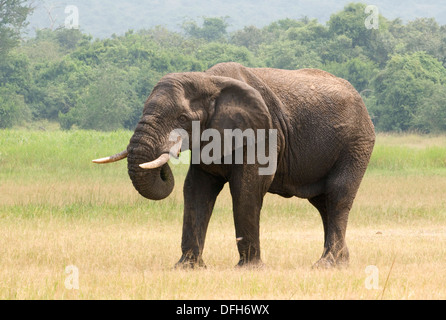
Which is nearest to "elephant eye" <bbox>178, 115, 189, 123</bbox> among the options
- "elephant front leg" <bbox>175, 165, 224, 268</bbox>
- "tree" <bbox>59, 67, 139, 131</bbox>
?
"elephant front leg" <bbox>175, 165, 224, 268</bbox>

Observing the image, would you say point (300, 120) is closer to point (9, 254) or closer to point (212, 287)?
point (212, 287)

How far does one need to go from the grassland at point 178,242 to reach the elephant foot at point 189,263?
0.18 m

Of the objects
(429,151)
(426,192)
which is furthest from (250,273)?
(429,151)

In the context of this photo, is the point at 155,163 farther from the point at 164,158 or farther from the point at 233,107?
the point at 233,107

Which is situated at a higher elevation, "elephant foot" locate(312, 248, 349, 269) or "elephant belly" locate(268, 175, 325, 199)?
"elephant belly" locate(268, 175, 325, 199)

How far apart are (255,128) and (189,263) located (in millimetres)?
1336

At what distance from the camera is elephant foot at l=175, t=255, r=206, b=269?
8.71 meters

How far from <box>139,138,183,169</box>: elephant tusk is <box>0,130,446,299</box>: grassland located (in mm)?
882

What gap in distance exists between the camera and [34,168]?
70.5 ft

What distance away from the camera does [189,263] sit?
343 inches

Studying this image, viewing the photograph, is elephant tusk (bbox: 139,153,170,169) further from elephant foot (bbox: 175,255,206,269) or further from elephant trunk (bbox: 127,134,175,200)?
elephant foot (bbox: 175,255,206,269)

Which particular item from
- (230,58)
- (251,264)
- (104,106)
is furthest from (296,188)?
(230,58)

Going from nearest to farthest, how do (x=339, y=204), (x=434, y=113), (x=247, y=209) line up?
(x=247, y=209) < (x=339, y=204) < (x=434, y=113)

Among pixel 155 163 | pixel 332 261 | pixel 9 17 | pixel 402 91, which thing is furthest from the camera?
pixel 9 17
